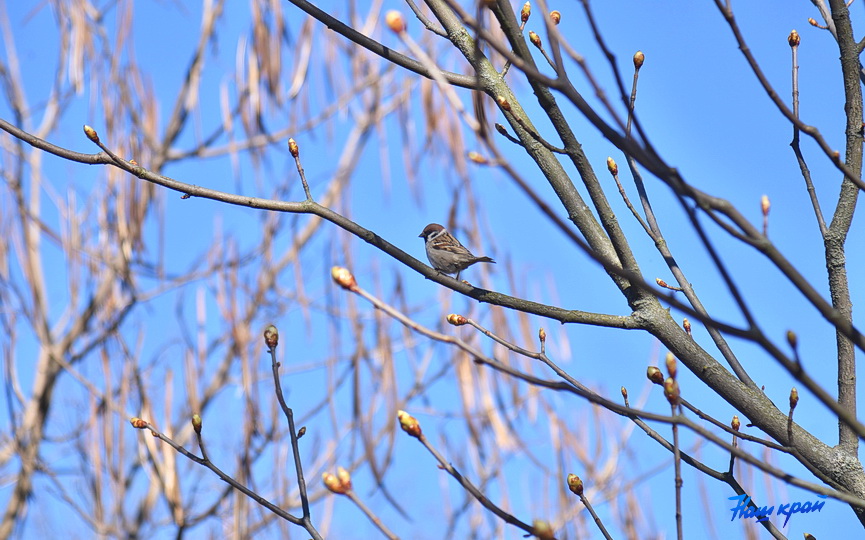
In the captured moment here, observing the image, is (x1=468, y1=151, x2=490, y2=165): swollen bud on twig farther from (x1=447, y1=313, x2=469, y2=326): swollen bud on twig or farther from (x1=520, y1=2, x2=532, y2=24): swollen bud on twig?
(x1=520, y1=2, x2=532, y2=24): swollen bud on twig

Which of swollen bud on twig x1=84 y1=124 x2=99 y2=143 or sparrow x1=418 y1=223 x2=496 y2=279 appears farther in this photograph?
sparrow x1=418 y1=223 x2=496 y2=279

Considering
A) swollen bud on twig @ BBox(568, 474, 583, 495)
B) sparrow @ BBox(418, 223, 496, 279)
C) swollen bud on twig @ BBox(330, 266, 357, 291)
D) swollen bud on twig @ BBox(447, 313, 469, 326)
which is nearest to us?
swollen bud on twig @ BBox(330, 266, 357, 291)

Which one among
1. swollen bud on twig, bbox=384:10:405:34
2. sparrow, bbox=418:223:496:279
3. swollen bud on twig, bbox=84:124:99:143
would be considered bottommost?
swollen bud on twig, bbox=384:10:405:34

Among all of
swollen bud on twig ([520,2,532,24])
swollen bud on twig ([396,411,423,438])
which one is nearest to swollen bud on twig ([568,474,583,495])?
swollen bud on twig ([396,411,423,438])

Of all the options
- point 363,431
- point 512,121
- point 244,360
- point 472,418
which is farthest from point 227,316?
point 512,121

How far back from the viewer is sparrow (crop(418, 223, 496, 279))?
126 inches

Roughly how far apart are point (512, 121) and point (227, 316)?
243cm

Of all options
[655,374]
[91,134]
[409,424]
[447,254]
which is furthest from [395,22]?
[447,254]

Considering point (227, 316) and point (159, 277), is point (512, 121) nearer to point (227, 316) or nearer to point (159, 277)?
point (227, 316)

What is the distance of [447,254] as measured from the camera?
3.26 m

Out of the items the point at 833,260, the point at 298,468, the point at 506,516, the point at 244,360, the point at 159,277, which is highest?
the point at 159,277

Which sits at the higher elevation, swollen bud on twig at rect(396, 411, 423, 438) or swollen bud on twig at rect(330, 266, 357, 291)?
swollen bud on twig at rect(330, 266, 357, 291)

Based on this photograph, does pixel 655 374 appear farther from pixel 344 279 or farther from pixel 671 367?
pixel 344 279

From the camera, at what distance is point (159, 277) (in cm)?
393
